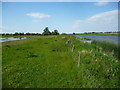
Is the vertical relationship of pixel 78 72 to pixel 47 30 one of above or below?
below

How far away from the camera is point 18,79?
981cm

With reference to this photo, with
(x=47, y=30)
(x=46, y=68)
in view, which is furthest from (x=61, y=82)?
(x=47, y=30)

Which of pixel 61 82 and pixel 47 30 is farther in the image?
pixel 47 30

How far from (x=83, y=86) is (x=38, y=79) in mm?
3970

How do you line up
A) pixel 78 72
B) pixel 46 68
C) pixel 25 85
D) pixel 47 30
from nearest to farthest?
pixel 25 85 < pixel 78 72 < pixel 46 68 < pixel 47 30

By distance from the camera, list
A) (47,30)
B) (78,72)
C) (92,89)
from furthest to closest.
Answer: (47,30) → (78,72) → (92,89)

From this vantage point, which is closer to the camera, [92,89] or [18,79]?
[92,89]

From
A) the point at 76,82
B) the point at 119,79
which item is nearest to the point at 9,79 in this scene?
the point at 76,82

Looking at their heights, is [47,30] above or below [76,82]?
above

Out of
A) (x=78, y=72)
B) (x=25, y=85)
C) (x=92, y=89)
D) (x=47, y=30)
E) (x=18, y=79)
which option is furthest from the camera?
(x=47, y=30)

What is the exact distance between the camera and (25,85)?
8898 mm

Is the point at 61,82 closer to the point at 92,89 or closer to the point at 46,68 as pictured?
the point at 92,89

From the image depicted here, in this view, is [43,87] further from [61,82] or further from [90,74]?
[90,74]

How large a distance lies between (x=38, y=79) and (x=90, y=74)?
16.0 ft
